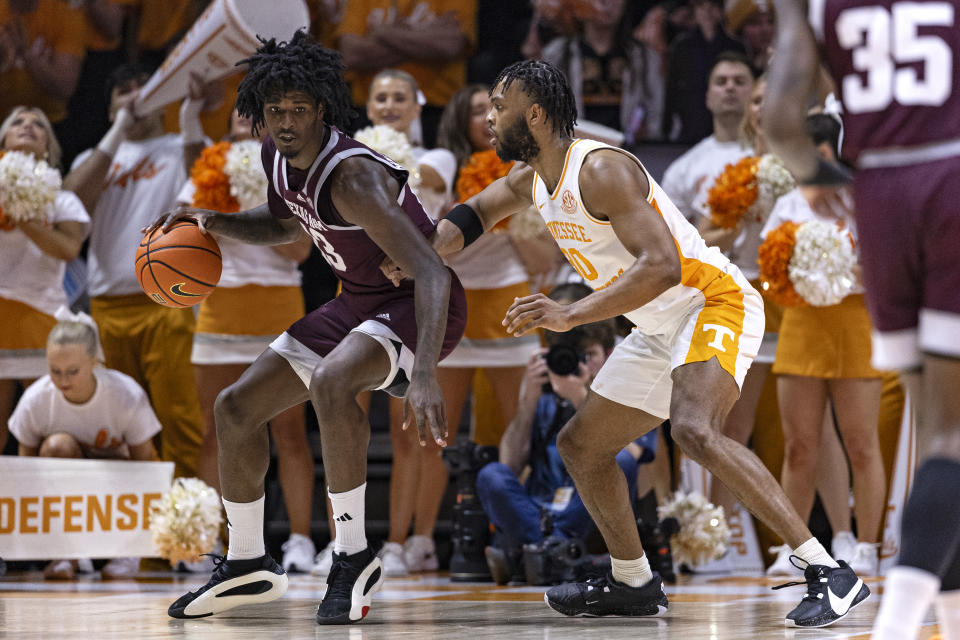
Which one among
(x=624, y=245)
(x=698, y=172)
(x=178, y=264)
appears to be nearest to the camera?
(x=624, y=245)

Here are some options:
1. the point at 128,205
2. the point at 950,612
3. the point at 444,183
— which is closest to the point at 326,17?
the point at 128,205

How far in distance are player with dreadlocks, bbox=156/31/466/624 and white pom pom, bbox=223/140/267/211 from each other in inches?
57.0

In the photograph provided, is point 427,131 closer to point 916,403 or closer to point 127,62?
point 127,62

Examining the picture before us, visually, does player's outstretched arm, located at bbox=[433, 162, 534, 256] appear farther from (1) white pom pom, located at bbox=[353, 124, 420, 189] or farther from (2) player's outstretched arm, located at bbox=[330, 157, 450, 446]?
(1) white pom pom, located at bbox=[353, 124, 420, 189]

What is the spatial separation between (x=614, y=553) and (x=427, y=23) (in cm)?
405

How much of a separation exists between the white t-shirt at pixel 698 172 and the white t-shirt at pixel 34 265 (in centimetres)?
305

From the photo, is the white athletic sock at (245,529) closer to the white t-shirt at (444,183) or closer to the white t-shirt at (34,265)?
the white t-shirt at (444,183)

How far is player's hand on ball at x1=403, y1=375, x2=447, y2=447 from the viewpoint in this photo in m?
3.67

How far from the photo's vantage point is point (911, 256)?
2.44 meters

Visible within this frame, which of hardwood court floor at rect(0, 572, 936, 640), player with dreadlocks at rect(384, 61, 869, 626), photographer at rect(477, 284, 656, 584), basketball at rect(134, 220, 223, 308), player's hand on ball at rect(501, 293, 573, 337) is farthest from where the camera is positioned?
photographer at rect(477, 284, 656, 584)

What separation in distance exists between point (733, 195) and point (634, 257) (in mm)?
1994

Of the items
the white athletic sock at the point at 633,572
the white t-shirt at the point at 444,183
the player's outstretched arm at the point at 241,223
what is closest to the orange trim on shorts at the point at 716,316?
the white athletic sock at the point at 633,572

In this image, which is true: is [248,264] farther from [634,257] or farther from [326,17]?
[634,257]

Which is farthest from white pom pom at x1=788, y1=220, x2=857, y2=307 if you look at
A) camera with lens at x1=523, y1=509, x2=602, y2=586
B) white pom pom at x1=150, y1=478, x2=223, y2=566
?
white pom pom at x1=150, y1=478, x2=223, y2=566
